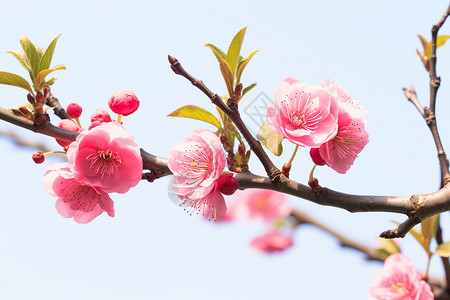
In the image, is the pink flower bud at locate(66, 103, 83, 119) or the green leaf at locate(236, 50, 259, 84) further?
the pink flower bud at locate(66, 103, 83, 119)

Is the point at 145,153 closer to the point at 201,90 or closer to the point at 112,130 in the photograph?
the point at 112,130

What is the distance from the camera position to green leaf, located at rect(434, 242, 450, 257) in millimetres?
1865

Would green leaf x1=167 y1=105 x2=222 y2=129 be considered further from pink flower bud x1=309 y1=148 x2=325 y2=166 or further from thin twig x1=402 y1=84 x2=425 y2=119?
thin twig x1=402 y1=84 x2=425 y2=119

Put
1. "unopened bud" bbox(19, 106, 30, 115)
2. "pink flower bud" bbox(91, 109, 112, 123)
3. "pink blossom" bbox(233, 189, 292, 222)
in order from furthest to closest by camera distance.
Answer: "pink blossom" bbox(233, 189, 292, 222)
"pink flower bud" bbox(91, 109, 112, 123)
"unopened bud" bbox(19, 106, 30, 115)

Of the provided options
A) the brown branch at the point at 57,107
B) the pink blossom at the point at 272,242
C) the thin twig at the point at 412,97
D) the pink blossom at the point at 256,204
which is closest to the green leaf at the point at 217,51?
the brown branch at the point at 57,107

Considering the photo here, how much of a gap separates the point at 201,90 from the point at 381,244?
1530 mm

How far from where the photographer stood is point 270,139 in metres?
1.32

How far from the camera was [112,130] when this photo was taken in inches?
53.0

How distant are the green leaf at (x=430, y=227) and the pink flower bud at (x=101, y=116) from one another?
1.43m

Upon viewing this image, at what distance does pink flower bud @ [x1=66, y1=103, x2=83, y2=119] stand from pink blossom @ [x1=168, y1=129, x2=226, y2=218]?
40 cm

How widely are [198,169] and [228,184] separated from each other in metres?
0.14

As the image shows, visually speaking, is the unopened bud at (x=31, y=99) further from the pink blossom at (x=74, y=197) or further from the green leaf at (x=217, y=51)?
the green leaf at (x=217, y=51)

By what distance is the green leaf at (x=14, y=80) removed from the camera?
1.36 m

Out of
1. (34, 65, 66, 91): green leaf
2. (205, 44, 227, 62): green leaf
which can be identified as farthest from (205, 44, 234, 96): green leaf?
(34, 65, 66, 91): green leaf
